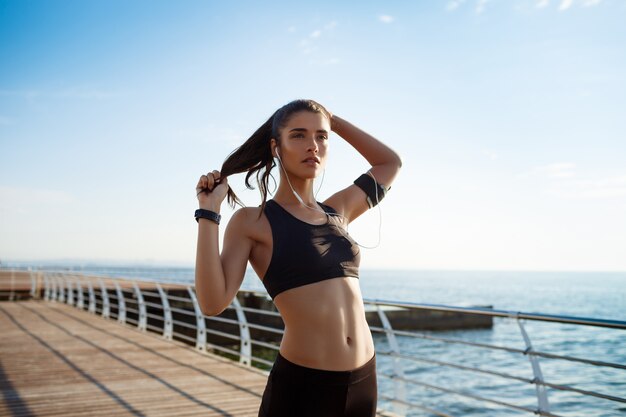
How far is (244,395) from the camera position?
4.83 m

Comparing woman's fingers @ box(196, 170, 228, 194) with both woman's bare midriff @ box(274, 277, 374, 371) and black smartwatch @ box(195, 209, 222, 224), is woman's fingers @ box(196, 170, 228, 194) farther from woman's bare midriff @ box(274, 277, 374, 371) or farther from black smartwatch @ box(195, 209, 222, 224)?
woman's bare midriff @ box(274, 277, 374, 371)

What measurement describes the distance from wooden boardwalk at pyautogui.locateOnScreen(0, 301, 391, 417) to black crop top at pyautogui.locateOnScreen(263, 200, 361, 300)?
10.1ft

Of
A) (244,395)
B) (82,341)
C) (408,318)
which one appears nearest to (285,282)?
(244,395)

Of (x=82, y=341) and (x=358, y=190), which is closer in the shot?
(x=358, y=190)

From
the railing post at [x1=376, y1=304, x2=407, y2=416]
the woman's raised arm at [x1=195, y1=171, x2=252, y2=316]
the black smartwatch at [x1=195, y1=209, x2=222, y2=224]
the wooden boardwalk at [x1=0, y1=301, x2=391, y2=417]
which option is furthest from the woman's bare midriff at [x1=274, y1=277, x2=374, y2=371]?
the wooden boardwalk at [x1=0, y1=301, x2=391, y2=417]

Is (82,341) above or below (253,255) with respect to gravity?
below

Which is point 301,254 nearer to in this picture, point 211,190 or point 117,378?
point 211,190

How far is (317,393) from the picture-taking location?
140 cm

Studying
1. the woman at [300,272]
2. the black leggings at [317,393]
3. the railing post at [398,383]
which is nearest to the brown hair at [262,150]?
the woman at [300,272]

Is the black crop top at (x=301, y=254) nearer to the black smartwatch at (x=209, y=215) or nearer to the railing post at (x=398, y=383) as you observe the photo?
the black smartwatch at (x=209, y=215)

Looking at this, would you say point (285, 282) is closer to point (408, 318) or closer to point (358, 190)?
point (358, 190)

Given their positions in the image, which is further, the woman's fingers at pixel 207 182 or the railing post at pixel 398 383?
the railing post at pixel 398 383

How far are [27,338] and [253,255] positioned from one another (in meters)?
8.19

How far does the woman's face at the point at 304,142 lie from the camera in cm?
154
